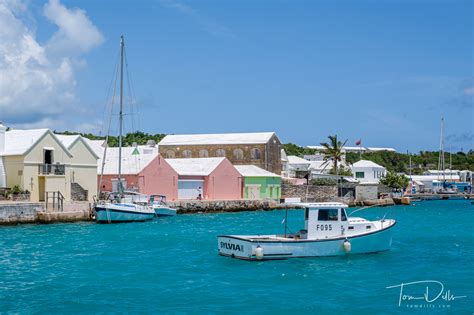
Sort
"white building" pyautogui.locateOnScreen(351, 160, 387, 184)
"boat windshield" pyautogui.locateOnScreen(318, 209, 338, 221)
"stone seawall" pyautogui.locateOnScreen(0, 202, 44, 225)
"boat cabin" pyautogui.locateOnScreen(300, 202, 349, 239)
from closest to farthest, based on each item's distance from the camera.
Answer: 1. "boat cabin" pyautogui.locateOnScreen(300, 202, 349, 239)
2. "boat windshield" pyautogui.locateOnScreen(318, 209, 338, 221)
3. "stone seawall" pyautogui.locateOnScreen(0, 202, 44, 225)
4. "white building" pyautogui.locateOnScreen(351, 160, 387, 184)

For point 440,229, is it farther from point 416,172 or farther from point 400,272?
point 416,172

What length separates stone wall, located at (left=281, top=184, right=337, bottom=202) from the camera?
3236 inches

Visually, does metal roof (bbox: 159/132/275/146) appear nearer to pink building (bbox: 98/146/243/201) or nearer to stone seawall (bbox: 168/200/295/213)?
pink building (bbox: 98/146/243/201)

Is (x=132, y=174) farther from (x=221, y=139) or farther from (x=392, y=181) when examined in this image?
(x=392, y=181)

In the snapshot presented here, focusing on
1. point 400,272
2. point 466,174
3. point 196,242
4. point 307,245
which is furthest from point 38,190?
point 466,174

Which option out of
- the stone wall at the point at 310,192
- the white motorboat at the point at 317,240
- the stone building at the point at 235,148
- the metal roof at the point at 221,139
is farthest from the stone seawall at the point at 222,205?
the white motorboat at the point at 317,240

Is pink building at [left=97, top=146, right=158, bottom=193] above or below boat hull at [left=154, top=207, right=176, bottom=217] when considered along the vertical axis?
above

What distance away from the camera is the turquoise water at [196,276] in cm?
2005

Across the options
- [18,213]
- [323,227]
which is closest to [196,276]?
[323,227]

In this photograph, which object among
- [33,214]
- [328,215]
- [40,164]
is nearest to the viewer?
[328,215]

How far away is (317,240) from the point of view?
2769 cm

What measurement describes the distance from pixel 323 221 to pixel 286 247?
2153mm

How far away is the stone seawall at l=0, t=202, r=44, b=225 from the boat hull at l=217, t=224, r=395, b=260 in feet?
62.1

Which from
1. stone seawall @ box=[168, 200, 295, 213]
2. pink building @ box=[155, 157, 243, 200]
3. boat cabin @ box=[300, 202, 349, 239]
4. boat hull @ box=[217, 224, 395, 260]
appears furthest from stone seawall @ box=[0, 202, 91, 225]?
boat cabin @ box=[300, 202, 349, 239]
